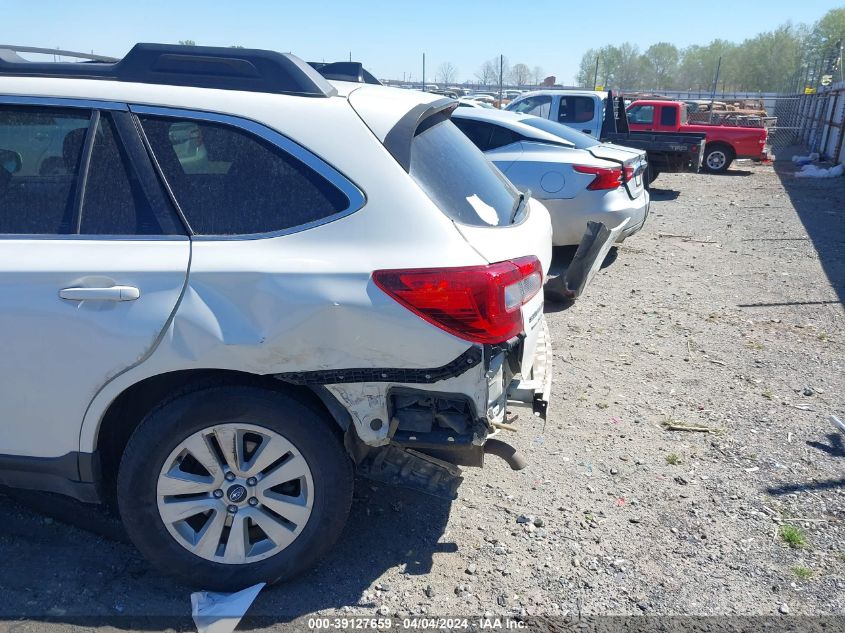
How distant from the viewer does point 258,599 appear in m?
2.85

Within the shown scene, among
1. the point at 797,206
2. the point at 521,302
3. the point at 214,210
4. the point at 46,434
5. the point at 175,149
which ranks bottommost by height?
the point at 797,206

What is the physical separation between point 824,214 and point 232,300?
498 inches

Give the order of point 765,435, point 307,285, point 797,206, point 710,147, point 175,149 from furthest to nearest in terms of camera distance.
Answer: point 710,147
point 797,206
point 765,435
point 175,149
point 307,285

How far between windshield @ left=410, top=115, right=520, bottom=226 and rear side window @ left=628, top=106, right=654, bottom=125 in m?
15.9

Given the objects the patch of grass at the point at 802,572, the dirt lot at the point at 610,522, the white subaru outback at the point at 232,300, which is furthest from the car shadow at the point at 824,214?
the white subaru outback at the point at 232,300

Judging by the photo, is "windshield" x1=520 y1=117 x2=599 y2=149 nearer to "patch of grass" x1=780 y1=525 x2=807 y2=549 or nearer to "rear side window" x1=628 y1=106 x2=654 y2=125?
"patch of grass" x1=780 y1=525 x2=807 y2=549

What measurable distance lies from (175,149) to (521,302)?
1466 millimetres

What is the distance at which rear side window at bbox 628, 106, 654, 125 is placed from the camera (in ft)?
59.0

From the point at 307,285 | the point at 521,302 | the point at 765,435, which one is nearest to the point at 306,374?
the point at 307,285

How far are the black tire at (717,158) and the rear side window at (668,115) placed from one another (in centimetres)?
187

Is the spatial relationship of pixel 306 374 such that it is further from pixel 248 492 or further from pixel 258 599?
pixel 258 599

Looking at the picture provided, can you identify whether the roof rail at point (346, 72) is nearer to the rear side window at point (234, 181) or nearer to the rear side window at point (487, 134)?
the rear side window at point (234, 181)

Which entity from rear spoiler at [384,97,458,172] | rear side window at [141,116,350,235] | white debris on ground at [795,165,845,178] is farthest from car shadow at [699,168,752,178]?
rear side window at [141,116,350,235]

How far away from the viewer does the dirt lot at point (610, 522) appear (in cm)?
288
